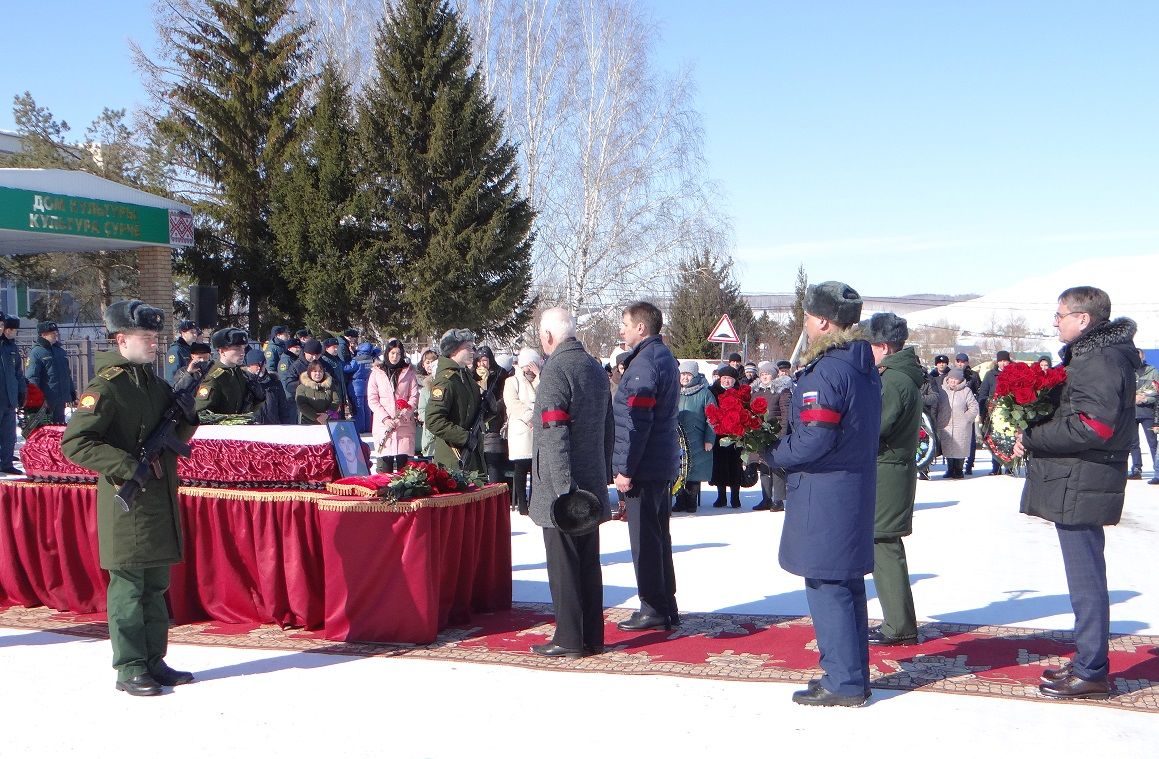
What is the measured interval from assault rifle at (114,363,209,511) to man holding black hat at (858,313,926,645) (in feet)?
11.6

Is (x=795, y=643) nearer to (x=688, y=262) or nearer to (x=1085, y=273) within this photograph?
(x=688, y=262)

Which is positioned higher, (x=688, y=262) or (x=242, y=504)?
(x=688, y=262)

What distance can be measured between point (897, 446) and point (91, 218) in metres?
16.0

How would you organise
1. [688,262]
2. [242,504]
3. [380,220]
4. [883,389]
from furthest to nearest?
[688,262] → [380,220] → [242,504] → [883,389]

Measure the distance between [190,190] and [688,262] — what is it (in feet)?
48.1

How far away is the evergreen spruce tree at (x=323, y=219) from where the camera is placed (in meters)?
23.2

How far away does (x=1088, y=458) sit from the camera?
463 cm

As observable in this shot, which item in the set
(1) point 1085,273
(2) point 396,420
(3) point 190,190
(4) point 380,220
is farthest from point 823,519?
(1) point 1085,273

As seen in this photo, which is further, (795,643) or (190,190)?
(190,190)

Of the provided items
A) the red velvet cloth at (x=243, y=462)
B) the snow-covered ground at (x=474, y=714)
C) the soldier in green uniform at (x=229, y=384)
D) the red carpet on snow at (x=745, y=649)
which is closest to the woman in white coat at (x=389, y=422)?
the soldier in green uniform at (x=229, y=384)

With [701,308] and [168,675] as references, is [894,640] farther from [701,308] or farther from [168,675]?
[701,308]

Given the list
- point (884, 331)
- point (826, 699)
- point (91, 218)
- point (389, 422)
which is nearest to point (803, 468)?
point (826, 699)

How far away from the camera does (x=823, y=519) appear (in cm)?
451

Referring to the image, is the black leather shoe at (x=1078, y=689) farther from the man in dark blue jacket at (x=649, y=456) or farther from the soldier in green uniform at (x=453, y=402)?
the soldier in green uniform at (x=453, y=402)
